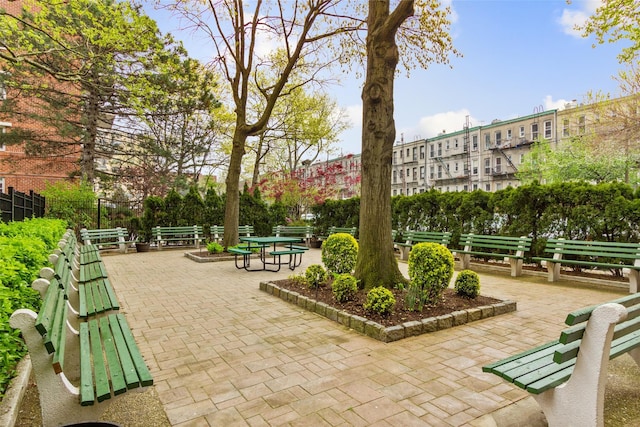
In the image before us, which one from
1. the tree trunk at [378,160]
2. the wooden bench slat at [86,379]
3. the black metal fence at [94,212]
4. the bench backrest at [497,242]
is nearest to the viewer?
the wooden bench slat at [86,379]

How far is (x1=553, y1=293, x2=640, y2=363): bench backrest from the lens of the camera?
86.0 inches

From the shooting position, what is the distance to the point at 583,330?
7.69ft

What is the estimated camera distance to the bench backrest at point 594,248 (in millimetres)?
7441

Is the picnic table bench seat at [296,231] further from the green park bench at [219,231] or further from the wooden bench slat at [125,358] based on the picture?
the wooden bench slat at [125,358]

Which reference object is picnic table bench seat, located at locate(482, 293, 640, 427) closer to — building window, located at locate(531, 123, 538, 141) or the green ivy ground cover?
the green ivy ground cover

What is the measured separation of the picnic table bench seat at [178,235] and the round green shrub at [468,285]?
12.5 m

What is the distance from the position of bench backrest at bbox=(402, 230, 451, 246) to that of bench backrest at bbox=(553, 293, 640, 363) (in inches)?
332

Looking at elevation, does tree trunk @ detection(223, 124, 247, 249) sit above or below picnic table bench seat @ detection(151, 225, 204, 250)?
above

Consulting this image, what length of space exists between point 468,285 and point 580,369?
375 centimetres

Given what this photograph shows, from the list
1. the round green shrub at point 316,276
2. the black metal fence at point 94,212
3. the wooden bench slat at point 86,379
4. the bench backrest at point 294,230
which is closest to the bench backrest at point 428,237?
the round green shrub at point 316,276

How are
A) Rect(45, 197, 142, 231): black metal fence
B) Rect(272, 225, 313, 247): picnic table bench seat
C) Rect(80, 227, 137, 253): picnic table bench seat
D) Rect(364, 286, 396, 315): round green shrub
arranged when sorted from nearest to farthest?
Rect(364, 286, 396, 315): round green shrub < Rect(80, 227, 137, 253): picnic table bench seat < Rect(45, 197, 142, 231): black metal fence < Rect(272, 225, 313, 247): picnic table bench seat

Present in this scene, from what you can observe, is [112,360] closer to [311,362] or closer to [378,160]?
[311,362]

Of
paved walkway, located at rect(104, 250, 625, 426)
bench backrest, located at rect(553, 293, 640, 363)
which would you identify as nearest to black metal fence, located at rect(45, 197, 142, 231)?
paved walkway, located at rect(104, 250, 625, 426)

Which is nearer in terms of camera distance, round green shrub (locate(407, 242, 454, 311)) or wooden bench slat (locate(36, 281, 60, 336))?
wooden bench slat (locate(36, 281, 60, 336))
